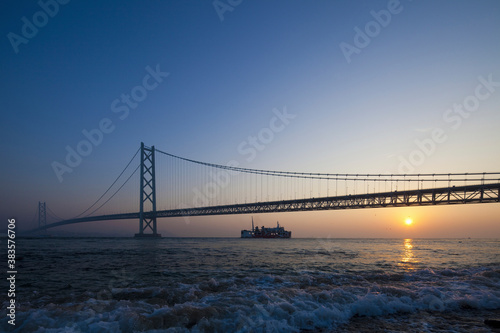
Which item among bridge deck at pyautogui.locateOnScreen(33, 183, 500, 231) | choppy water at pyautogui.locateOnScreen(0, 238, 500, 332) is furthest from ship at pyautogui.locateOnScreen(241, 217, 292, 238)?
choppy water at pyautogui.locateOnScreen(0, 238, 500, 332)

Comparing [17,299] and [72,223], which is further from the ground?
[17,299]

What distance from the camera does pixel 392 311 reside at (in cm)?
664

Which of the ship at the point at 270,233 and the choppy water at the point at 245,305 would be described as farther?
the ship at the point at 270,233

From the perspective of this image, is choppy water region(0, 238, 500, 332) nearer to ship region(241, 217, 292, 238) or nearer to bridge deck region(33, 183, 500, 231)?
bridge deck region(33, 183, 500, 231)

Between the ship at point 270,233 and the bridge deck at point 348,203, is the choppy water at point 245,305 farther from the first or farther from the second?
the ship at point 270,233

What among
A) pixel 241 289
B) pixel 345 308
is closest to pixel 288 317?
pixel 345 308

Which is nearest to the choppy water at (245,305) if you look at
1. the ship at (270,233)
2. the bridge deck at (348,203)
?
the bridge deck at (348,203)

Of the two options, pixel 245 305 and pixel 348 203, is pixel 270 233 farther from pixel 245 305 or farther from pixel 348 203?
pixel 245 305

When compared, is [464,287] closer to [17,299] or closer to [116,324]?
[116,324]

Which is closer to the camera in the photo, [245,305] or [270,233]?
[245,305]

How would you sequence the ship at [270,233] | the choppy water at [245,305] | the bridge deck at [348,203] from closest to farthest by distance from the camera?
the choppy water at [245,305], the bridge deck at [348,203], the ship at [270,233]

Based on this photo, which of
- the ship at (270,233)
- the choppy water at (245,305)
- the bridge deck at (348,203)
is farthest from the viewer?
the ship at (270,233)

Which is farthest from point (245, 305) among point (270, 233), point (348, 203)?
point (270, 233)

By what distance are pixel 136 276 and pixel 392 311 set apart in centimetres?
855
